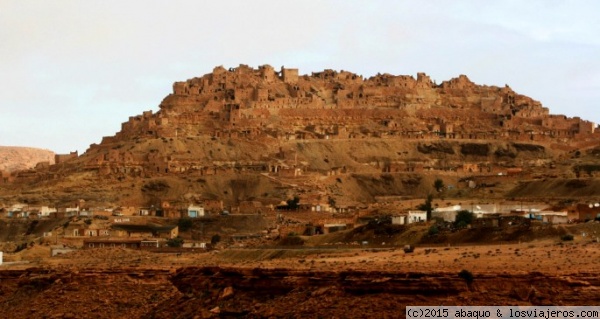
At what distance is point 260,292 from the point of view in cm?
3456

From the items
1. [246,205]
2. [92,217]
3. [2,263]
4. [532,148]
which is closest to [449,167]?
[532,148]

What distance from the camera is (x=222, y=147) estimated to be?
320ft

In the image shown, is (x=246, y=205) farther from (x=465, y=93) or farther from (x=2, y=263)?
(x=465, y=93)

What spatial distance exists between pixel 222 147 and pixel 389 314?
2683 inches

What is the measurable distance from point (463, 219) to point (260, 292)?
18.6 meters

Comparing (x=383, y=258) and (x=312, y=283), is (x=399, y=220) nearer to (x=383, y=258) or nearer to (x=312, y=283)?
(x=383, y=258)

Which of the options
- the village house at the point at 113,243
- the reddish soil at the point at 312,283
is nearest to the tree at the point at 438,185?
the village house at the point at 113,243

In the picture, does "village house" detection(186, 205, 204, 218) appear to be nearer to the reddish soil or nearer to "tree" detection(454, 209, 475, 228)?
"tree" detection(454, 209, 475, 228)

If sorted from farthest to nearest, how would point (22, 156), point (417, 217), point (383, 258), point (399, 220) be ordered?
point (22, 156)
point (417, 217)
point (399, 220)
point (383, 258)

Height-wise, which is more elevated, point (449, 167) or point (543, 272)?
point (449, 167)

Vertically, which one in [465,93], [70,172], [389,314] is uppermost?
[465,93]

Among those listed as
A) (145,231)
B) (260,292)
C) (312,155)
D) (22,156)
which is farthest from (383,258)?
(22,156)

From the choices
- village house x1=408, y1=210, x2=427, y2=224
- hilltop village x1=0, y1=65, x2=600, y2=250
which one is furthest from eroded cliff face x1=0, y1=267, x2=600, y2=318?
hilltop village x1=0, y1=65, x2=600, y2=250

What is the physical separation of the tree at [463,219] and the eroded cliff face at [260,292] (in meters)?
13.8
